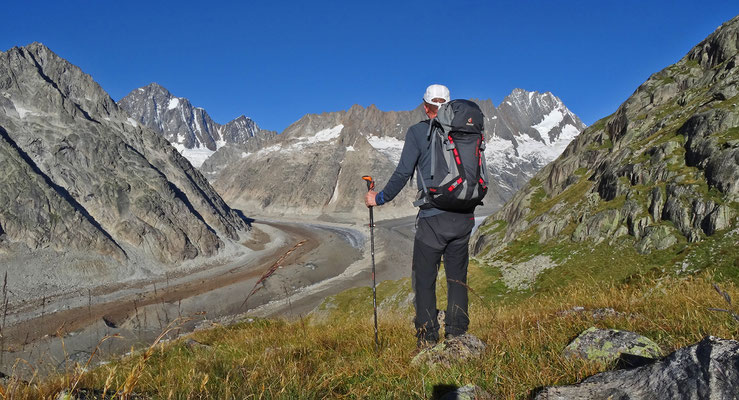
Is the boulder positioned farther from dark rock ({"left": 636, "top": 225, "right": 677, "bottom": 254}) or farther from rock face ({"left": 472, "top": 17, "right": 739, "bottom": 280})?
dark rock ({"left": 636, "top": 225, "right": 677, "bottom": 254})

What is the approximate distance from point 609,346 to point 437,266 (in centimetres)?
231

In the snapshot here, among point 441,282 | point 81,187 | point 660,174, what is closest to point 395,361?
point 441,282

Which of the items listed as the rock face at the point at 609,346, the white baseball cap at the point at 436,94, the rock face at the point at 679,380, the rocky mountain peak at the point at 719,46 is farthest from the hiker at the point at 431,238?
the rocky mountain peak at the point at 719,46

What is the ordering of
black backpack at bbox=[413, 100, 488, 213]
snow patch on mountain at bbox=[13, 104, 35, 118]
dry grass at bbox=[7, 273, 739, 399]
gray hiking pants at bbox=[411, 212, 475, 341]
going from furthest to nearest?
snow patch on mountain at bbox=[13, 104, 35, 118] → gray hiking pants at bbox=[411, 212, 475, 341] → black backpack at bbox=[413, 100, 488, 213] → dry grass at bbox=[7, 273, 739, 399]

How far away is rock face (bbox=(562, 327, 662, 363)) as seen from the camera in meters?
3.19

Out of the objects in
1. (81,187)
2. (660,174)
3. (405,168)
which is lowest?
(405,168)

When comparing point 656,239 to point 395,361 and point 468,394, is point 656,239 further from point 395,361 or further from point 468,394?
point 468,394

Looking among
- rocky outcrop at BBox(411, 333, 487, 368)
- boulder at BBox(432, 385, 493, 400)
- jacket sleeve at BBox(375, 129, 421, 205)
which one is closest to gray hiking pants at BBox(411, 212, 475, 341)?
jacket sleeve at BBox(375, 129, 421, 205)

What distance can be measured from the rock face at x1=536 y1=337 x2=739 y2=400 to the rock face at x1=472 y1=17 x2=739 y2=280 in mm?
14288

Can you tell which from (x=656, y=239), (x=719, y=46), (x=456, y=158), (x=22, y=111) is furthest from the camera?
(x=22, y=111)

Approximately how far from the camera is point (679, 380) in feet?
6.78

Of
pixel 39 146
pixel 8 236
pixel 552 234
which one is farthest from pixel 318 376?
pixel 39 146

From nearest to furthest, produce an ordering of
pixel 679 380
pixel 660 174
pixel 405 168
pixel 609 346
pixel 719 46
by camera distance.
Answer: pixel 679 380
pixel 609 346
pixel 405 168
pixel 660 174
pixel 719 46

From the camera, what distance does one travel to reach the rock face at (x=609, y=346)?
3.19 m
